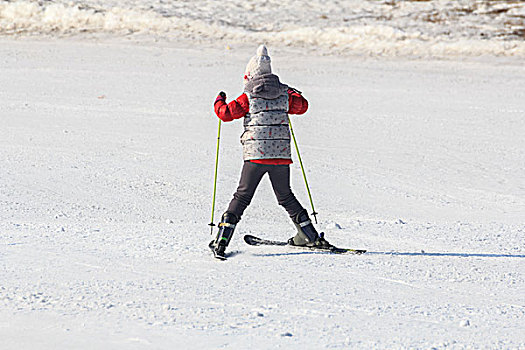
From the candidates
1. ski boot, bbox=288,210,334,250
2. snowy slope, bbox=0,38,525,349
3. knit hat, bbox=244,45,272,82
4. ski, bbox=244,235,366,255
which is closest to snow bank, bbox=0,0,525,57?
snowy slope, bbox=0,38,525,349

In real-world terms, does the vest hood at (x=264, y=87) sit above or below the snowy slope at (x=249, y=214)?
above

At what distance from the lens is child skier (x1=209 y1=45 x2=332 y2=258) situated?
16.7 feet

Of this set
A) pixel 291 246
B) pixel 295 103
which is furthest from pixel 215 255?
pixel 295 103

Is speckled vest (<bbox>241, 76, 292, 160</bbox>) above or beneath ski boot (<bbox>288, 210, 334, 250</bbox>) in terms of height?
above

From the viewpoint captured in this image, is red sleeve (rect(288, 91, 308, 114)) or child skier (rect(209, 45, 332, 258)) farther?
red sleeve (rect(288, 91, 308, 114))

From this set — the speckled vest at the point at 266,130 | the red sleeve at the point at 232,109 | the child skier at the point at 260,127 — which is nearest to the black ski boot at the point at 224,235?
the child skier at the point at 260,127

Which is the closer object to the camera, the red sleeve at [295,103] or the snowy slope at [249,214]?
the snowy slope at [249,214]

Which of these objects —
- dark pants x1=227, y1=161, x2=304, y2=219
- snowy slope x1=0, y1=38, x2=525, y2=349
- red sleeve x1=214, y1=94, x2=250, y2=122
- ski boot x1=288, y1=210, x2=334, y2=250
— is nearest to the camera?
snowy slope x1=0, y1=38, x2=525, y2=349

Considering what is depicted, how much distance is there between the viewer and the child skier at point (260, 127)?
16.7ft

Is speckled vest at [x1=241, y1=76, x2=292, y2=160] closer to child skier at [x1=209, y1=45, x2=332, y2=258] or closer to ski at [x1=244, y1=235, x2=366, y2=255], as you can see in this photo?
child skier at [x1=209, y1=45, x2=332, y2=258]

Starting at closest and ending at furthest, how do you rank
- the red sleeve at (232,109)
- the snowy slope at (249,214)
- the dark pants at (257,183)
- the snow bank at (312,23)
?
the snowy slope at (249,214)
the red sleeve at (232,109)
the dark pants at (257,183)
the snow bank at (312,23)

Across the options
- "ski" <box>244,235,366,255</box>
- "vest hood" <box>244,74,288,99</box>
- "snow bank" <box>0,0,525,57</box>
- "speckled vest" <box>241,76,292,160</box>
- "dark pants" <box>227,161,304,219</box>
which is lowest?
"ski" <box>244,235,366,255</box>

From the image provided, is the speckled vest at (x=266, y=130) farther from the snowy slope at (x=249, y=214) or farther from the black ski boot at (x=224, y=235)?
the snowy slope at (x=249, y=214)

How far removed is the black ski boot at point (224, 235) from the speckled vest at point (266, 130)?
0.46 metres
